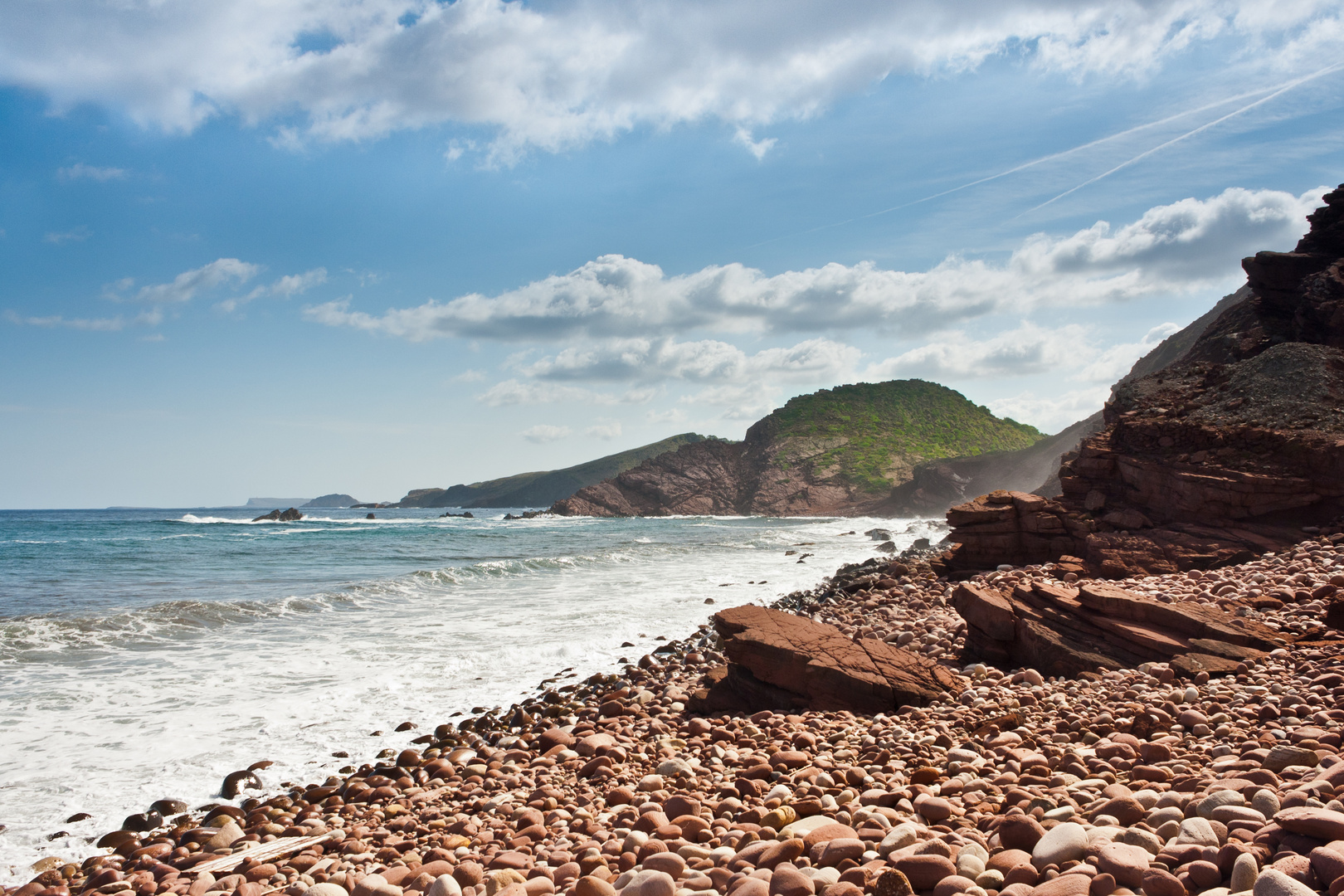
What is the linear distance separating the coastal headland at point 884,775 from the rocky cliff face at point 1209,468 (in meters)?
1.05

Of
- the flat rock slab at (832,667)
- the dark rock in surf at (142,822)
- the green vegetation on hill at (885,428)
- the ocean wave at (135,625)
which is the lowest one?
the dark rock in surf at (142,822)

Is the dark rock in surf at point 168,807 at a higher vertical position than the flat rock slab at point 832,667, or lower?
lower

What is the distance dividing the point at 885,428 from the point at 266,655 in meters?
104

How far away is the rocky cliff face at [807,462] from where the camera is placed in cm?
9081

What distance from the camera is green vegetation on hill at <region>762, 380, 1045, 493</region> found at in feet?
313

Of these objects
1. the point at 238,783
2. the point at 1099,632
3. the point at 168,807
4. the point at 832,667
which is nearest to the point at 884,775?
the point at 832,667

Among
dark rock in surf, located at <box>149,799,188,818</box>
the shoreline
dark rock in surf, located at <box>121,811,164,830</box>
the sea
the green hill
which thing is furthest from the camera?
the green hill

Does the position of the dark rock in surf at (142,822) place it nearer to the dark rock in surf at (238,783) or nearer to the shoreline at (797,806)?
the shoreline at (797,806)

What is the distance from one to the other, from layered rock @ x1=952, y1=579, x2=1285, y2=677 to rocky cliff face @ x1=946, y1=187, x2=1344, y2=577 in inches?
213

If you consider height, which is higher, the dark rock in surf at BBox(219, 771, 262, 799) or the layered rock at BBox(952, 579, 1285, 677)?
the layered rock at BBox(952, 579, 1285, 677)

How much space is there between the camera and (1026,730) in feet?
17.1

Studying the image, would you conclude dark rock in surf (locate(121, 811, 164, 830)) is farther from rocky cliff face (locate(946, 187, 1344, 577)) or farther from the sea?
rocky cliff face (locate(946, 187, 1344, 577))

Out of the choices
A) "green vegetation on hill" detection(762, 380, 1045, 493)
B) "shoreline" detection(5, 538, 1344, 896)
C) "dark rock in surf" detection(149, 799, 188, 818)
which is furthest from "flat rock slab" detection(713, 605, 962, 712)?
"green vegetation on hill" detection(762, 380, 1045, 493)

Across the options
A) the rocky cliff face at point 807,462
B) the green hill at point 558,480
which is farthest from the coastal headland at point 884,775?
the green hill at point 558,480
